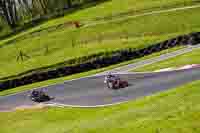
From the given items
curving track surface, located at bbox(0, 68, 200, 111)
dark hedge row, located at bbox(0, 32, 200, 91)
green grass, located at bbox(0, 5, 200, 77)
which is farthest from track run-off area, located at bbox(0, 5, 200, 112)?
green grass, located at bbox(0, 5, 200, 77)

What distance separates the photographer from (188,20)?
70938mm

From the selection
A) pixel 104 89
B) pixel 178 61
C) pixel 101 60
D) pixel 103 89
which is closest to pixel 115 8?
pixel 101 60

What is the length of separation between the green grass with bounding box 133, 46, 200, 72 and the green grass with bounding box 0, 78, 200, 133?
13.0 metres

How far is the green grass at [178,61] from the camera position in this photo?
47.3m

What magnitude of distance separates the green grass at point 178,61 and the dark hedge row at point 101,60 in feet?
19.6

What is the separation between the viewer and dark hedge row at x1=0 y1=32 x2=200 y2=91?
5936cm

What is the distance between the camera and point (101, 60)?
203 feet

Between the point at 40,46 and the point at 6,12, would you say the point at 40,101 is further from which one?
the point at 6,12

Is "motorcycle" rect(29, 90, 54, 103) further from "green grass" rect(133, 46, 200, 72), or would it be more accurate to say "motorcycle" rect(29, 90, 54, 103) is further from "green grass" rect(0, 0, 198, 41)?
"green grass" rect(0, 0, 198, 41)

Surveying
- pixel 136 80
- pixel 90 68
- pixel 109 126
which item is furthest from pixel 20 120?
pixel 90 68

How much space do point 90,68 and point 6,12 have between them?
194ft

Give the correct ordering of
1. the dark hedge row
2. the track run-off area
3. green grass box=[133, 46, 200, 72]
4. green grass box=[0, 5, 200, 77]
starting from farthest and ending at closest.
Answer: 1. green grass box=[0, 5, 200, 77]
2. the dark hedge row
3. green grass box=[133, 46, 200, 72]
4. the track run-off area

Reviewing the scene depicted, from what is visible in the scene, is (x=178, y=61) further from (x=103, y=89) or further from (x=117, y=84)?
(x=103, y=89)

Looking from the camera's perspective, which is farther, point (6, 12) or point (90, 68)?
point (6, 12)
